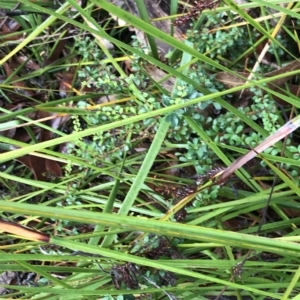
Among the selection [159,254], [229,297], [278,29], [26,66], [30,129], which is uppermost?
[278,29]

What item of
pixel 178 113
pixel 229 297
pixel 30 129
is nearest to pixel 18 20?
pixel 30 129

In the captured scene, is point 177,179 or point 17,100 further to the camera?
point 17,100

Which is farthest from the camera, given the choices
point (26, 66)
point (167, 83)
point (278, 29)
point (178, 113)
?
point (26, 66)

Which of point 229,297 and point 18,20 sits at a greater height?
point 18,20

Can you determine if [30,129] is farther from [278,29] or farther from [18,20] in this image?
[278,29]

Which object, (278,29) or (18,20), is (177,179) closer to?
(278,29)

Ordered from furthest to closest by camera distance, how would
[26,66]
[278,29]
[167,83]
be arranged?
[26,66] < [167,83] < [278,29]
